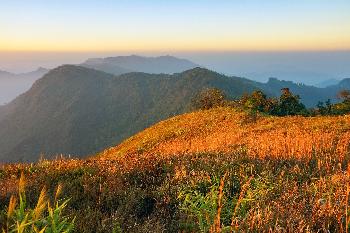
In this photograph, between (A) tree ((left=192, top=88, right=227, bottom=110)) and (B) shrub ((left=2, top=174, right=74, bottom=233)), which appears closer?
(B) shrub ((left=2, top=174, right=74, bottom=233))

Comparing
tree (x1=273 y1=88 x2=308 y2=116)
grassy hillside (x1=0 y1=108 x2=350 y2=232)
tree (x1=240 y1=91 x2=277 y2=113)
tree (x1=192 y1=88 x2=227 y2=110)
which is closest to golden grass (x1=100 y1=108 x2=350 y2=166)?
grassy hillside (x1=0 y1=108 x2=350 y2=232)

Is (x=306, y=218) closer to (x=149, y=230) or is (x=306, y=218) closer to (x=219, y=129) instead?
(x=149, y=230)

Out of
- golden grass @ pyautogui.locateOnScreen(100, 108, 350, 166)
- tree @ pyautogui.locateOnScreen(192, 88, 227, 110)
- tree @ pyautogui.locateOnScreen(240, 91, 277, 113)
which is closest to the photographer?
golden grass @ pyautogui.locateOnScreen(100, 108, 350, 166)

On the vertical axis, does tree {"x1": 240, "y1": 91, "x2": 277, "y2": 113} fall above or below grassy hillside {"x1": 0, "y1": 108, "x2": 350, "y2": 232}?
below

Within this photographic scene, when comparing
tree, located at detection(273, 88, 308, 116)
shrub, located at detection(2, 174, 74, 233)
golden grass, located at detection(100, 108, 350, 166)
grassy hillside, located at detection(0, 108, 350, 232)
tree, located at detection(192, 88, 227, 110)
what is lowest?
tree, located at detection(192, 88, 227, 110)

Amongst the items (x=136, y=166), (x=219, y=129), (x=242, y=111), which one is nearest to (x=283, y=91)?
(x=242, y=111)

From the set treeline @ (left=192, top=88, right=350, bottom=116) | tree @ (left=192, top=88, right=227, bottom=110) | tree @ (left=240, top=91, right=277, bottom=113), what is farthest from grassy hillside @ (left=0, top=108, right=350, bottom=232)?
tree @ (left=192, top=88, right=227, bottom=110)

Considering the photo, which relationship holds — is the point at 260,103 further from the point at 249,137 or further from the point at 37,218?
the point at 37,218

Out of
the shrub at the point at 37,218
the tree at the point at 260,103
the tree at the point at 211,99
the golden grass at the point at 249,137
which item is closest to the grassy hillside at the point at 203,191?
the golden grass at the point at 249,137

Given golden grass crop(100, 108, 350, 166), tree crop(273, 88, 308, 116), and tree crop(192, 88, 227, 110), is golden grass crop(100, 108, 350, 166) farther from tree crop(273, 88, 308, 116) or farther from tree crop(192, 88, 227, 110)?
tree crop(192, 88, 227, 110)

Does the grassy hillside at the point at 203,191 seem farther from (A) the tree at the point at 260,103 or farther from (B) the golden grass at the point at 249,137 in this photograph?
(A) the tree at the point at 260,103

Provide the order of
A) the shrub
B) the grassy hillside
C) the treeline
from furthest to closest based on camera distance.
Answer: the treeline
the grassy hillside
the shrub

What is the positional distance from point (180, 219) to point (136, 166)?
11.2 ft

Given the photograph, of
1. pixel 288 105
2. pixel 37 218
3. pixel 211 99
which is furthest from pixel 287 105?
pixel 37 218
